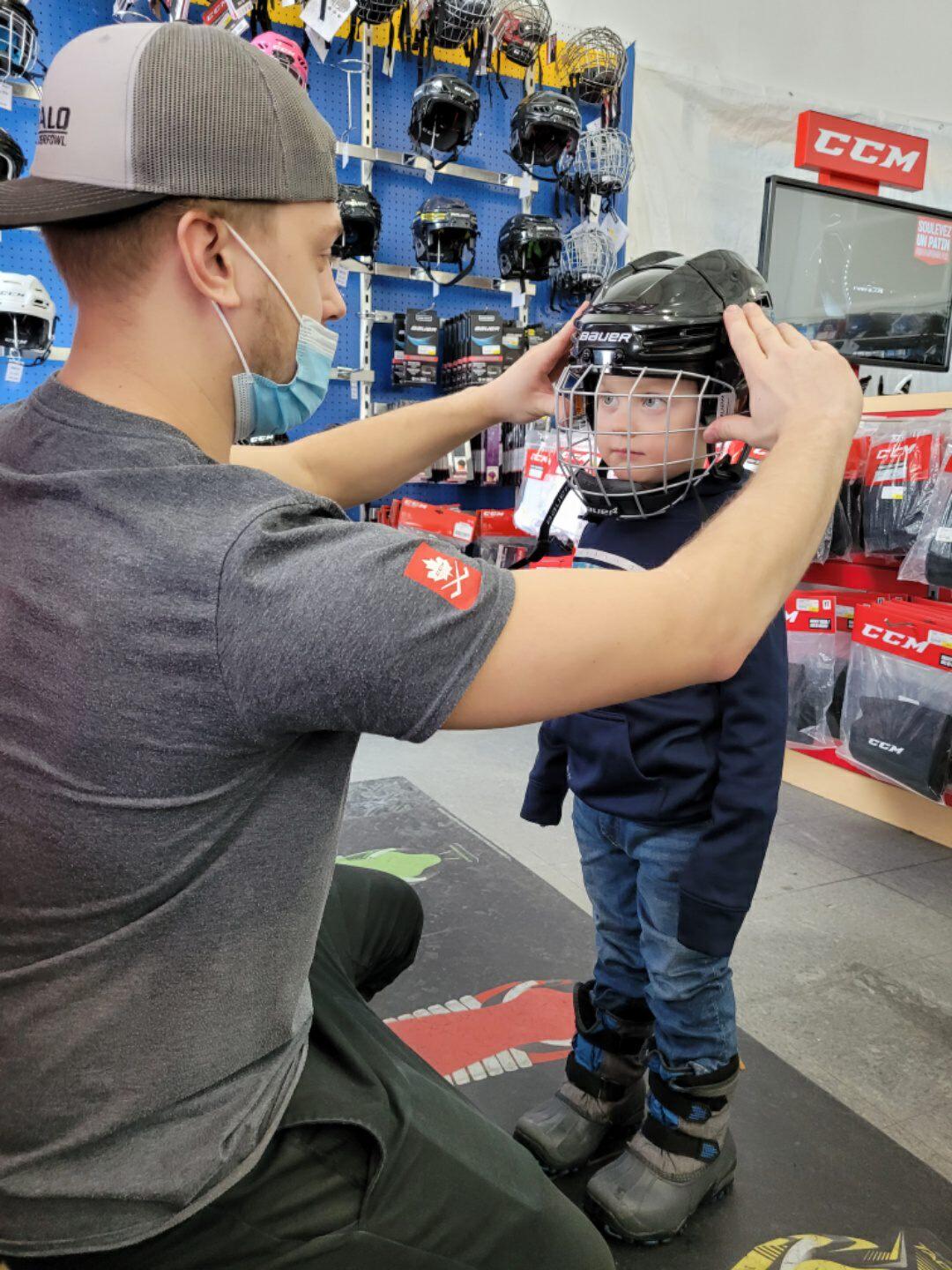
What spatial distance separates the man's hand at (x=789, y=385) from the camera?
92cm

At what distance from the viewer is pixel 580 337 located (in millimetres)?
1371

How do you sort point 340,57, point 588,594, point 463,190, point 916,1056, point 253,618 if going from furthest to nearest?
point 463,190
point 340,57
point 916,1056
point 588,594
point 253,618

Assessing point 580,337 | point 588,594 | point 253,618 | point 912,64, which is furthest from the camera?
point 912,64

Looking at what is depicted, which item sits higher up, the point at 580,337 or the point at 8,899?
the point at 580,337

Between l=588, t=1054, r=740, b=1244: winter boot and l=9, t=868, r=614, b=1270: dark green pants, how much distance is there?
1.65 feet

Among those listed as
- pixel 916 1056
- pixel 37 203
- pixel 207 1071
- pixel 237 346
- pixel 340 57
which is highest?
pixel 340 57

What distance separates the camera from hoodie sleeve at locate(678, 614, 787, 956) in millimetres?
1294

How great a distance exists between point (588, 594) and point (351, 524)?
215 mm

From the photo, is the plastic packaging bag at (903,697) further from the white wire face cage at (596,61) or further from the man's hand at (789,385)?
the white wire face cage at (596,61)

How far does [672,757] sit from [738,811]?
125mm

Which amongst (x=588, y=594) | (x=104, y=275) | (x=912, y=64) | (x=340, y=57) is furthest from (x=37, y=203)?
(x=912, y=64)

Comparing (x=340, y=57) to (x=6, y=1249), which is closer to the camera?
(x=6, y=1249)

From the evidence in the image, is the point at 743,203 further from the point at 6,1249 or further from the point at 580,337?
the point at 6,1249

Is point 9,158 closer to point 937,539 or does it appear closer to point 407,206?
point 407,206
